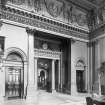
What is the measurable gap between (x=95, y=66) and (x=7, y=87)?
916 cm

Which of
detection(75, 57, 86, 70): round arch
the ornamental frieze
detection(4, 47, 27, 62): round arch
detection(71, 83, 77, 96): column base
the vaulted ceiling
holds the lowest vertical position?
detection(71, 83, 77, 96): column base

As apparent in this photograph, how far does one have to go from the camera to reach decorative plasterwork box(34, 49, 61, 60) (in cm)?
1395

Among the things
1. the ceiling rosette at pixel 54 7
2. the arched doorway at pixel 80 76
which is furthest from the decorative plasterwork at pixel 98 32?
the ceiling rosette at pixel 54 7

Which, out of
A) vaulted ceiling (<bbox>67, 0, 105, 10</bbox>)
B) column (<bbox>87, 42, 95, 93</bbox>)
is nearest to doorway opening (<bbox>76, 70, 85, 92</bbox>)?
column (<bbox>87, 42, 95, 93</bbox>)

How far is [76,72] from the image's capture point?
51.8 ft

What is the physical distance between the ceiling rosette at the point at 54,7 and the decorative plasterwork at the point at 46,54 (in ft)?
11.3

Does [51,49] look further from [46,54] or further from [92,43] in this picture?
[92,43]

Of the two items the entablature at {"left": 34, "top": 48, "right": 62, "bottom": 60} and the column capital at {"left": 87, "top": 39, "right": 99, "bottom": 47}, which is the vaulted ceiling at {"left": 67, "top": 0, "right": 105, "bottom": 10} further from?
the entablature at {"left": 34, "top": 48, "right": 62, "bottom": 60}

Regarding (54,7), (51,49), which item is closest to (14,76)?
(51,49)

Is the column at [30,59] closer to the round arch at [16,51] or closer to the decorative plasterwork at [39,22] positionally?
the round arch at [16,51]

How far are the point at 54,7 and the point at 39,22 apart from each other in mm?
2434

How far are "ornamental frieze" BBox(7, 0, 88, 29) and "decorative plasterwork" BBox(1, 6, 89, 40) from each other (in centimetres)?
43

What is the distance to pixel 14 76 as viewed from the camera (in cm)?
1161

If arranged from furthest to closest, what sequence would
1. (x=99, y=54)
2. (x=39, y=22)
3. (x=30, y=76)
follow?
(x=99, y=54) < (x=39, y=22) < (x=30, y=76)
